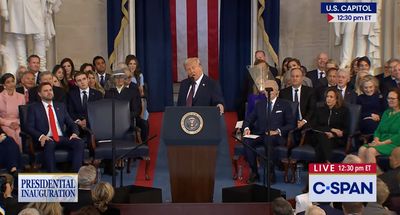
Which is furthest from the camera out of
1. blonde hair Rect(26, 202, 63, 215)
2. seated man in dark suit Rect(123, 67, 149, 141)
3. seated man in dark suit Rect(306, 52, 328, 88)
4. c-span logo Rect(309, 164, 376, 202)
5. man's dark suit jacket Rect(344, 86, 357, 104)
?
seated man in dark suit Rect(306, 52, 328, 88)

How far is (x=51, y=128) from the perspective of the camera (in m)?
9.14

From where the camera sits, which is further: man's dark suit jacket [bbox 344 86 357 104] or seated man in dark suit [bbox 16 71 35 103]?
seated man in dark suit [bbox 16 71 35 103]

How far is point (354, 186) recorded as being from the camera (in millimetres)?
5855

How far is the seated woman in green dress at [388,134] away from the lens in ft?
28.8

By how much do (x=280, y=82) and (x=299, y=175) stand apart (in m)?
2.51

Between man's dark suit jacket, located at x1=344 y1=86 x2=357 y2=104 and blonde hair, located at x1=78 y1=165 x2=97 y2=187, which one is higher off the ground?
man's dark suit jacket, located at x1=344 y1=86 x2=357 y2=104

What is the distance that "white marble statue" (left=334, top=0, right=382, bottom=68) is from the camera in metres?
12.1

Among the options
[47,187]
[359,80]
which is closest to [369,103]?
[359,80]

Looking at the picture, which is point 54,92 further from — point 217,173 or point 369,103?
point 369,103

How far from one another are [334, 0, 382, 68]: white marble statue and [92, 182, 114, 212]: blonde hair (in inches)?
271

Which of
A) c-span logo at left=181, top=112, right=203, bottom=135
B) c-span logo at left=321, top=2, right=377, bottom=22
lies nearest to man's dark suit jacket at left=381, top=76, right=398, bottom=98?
c-span logo at left=321, top=2, right=377, bottom=22

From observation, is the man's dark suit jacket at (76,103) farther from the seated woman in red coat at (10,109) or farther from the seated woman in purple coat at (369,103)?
the seated woman in purple coat at (369,103)

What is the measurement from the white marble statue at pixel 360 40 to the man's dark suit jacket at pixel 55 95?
180 inches

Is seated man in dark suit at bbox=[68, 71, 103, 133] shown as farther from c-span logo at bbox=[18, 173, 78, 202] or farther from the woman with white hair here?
c-span logo at bbox=[18, 173, 78, 202]
